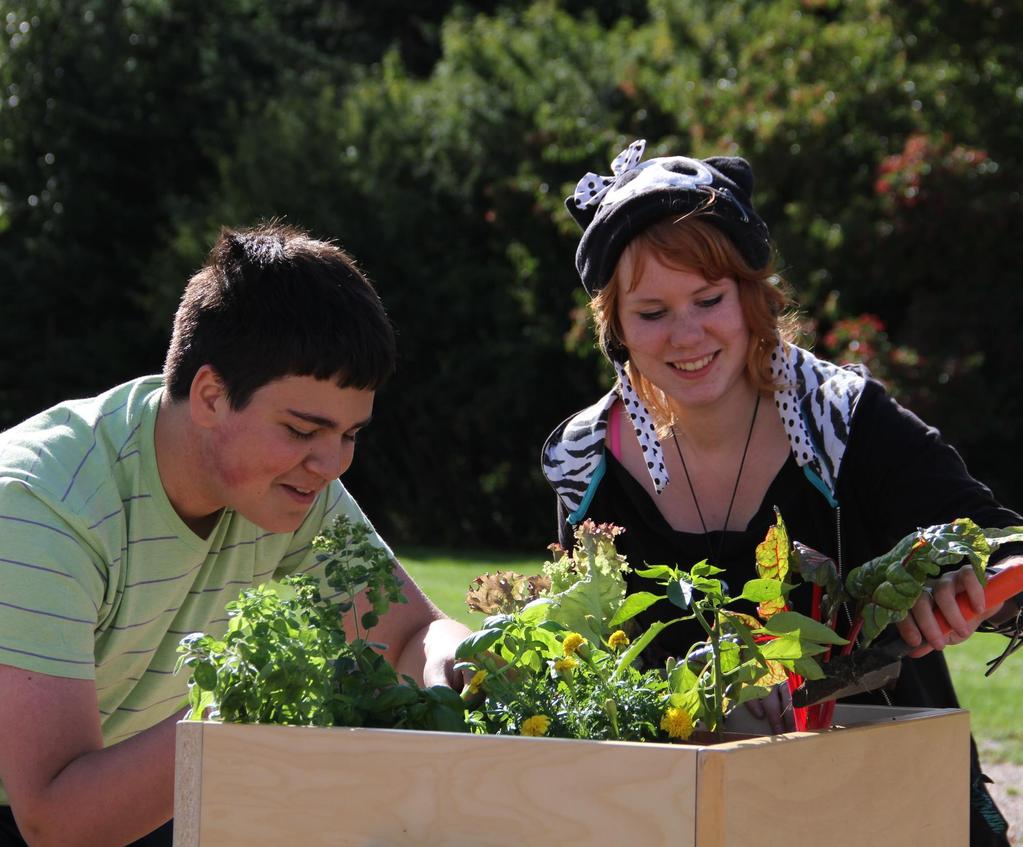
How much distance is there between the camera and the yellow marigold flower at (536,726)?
1.65m

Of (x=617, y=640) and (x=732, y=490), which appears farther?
(x=732, y=490)

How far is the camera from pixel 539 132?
12.5 metres

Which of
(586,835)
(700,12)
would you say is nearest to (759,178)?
(700,12)

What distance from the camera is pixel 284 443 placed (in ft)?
7.30

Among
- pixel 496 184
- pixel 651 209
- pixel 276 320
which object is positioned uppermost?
pixel 496 184

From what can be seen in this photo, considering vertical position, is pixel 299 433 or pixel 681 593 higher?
pixel 299 433

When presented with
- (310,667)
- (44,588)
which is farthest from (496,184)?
(310,667)

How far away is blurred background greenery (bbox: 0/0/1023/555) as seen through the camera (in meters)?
10.5

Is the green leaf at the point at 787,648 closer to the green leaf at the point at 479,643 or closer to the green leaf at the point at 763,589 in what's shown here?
the green leaf at the point at 763,589

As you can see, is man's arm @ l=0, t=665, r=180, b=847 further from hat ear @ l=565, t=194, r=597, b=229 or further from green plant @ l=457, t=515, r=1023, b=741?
hat ear @ l=565, t=194, r=597, b=229

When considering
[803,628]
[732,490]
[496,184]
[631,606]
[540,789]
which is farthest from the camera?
[496,184]

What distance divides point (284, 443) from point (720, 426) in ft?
2.93

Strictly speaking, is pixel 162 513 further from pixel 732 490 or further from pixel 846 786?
pixel 846 786

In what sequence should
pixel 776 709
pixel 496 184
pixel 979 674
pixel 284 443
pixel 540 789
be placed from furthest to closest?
pixel 496 184, pixel 979 674, pixel 284 443, pixel 776 709, pixel 540 789
